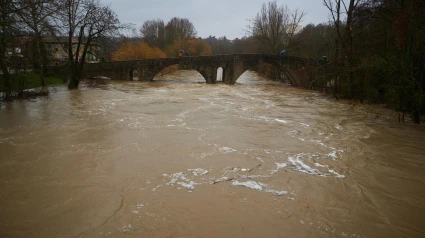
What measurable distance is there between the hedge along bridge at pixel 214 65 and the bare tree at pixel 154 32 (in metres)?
24.3

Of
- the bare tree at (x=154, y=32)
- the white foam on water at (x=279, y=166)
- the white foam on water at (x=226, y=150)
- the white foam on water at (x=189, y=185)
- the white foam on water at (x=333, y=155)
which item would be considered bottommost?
the white foam on water at (x=189, y=185)

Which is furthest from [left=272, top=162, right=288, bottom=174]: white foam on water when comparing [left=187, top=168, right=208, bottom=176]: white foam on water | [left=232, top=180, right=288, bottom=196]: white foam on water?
[left=187, top=168, right=208, bottom=176]: white foam on water

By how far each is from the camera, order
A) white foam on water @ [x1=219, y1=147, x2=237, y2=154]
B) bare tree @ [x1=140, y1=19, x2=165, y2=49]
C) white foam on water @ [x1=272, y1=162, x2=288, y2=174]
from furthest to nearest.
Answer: bare tree @ [x1=140, y1=19, x2=165, y2=49] < white foam on water @ [x1=219, y1=147, x2=237, y2=154] < white foam on water @ [x1=272, y1=162, x2=288, y2=174]

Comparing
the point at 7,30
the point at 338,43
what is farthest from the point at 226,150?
the point at 338,43

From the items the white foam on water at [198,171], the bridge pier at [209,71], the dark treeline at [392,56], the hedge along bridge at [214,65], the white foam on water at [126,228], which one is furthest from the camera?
Result: the bridge pier at [209,71]

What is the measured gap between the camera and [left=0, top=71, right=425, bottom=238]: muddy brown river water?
403 cm

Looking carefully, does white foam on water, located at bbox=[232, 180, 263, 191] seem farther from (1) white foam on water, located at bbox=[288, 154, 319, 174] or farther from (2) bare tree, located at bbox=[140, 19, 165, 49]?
(2) bare tree, located at bbox=[140, 19, 165, 49]

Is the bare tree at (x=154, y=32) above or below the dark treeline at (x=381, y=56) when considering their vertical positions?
above

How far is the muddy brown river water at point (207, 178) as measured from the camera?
4031 mm

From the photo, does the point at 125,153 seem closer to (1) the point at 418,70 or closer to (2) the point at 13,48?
(1) the point at 418,70

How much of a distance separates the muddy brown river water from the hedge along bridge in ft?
56.1

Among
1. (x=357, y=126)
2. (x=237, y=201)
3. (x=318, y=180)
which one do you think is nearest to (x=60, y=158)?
(x=237, y=201)

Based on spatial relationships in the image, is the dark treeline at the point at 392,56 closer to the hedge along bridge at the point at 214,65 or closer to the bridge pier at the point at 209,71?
the hedge along bridge at the point at 214,65

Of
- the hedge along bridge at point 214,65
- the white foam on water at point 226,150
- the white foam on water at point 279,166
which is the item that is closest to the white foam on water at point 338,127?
the white foam on water at point 279,166
